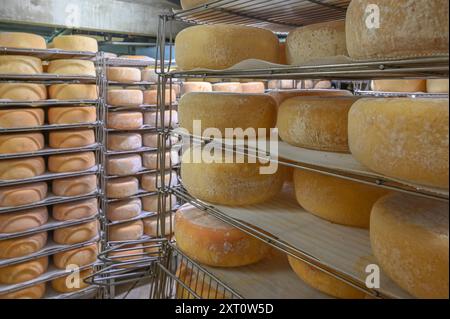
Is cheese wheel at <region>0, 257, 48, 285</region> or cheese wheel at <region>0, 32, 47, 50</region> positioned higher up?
cheese wheel at <region>0, 32, 47, 50</region>

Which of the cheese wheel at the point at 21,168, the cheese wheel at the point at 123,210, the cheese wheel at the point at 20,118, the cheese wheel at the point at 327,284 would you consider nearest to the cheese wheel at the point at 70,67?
the cheese wheel at the point at 20,118

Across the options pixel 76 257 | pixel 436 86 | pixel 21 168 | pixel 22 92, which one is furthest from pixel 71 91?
pixel 436 86

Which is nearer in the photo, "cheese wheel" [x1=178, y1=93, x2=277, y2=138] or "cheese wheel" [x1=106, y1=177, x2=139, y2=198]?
"cheese wheel" [x1=178, y1=93, x2=277, y2=138]

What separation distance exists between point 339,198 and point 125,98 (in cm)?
224

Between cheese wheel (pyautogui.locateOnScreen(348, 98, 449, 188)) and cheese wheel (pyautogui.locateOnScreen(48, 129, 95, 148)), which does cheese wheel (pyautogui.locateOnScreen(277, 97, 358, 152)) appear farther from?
cheese wheel (pyautogui.locateOnScreen(48, 129, 95, 148))

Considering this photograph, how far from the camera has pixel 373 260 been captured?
0.86 m

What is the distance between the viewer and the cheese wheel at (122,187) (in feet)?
9.40

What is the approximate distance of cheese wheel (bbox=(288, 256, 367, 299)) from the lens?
0.98m

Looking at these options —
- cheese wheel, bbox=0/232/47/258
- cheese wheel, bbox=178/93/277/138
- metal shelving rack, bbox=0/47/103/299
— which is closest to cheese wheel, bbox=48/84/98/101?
metal shelving rack, bbox=0/47/103/299

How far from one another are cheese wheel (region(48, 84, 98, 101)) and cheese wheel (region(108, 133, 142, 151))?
0.37m

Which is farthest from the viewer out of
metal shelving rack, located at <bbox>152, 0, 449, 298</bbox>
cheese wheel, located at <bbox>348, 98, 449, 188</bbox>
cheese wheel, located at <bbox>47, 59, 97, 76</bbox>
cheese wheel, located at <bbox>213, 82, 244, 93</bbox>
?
cheese wheel, located at <bbox>213, 82, 244, 93</bbox>

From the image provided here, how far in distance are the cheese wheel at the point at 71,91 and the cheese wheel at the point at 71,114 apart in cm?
8

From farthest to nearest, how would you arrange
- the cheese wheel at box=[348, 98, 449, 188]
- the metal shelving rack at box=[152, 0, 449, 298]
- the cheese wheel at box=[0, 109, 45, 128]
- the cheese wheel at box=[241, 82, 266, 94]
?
1. the cheese wheel at box=[241, 82, 266, 94]
2. the cheese wheel at box=[0, 109, 45, 128]
3. the metal shelving rack at box=[152, 0, 449, 298]
4. the cheese wheel at box=[348, 98, 449, 188]
